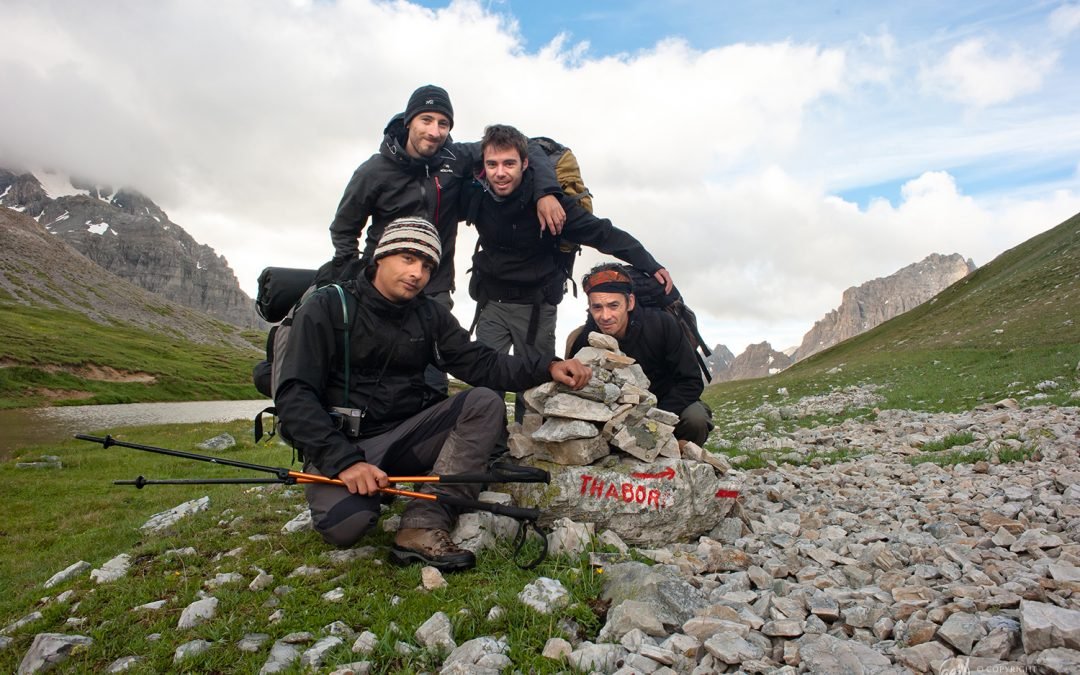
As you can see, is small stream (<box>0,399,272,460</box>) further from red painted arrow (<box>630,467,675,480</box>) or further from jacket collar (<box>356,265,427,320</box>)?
red painted arrow (<box>630,467,675,480</box>)

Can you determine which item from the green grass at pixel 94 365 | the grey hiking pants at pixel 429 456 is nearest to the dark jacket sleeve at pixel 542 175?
the grey hiking pants at pixel 429 456

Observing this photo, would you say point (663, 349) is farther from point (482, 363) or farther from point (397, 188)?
point (397, 188)

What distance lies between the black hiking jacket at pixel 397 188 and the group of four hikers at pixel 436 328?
0.07 ft

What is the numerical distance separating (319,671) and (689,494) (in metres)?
4.24

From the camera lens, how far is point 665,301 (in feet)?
29.1

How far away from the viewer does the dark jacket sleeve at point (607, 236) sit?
8.00 m

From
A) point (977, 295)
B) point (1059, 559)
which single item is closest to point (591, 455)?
point (1059, 559)

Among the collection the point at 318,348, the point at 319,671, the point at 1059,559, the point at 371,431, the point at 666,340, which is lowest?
the point at 319,671

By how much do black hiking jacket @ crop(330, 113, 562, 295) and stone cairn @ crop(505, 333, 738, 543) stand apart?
308 centimetres

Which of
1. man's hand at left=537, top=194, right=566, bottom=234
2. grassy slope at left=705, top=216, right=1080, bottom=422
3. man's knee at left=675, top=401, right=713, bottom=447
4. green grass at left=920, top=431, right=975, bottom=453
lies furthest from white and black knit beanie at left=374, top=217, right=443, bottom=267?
grassy slope at left=705, top=216, right=1080, bottom=422

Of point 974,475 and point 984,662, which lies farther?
point 974,475

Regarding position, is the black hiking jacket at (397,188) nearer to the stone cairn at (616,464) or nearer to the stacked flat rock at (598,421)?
the stacked flat rock at (598,421)

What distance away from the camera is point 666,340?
8.93 metres

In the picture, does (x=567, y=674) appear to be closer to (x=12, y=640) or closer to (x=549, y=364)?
(x=549, y=364)
